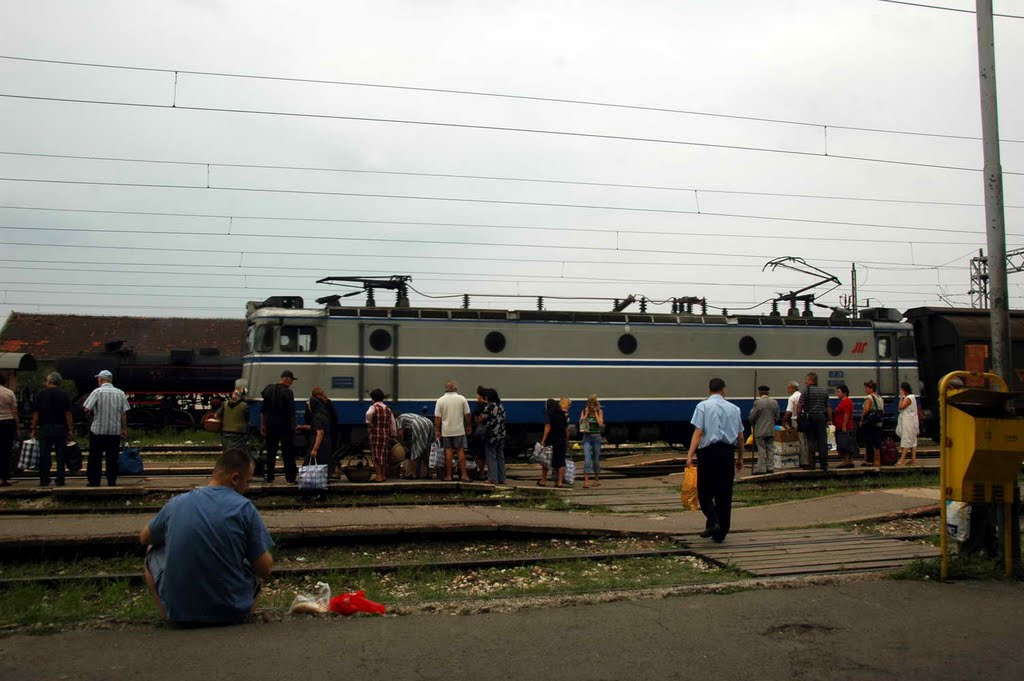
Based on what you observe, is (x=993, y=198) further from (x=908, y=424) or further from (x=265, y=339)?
(x=265, y=339)

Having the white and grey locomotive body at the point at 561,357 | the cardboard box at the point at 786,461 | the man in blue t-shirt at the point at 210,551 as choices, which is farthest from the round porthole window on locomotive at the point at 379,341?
the man in blue t-shirt at the point at 210,551

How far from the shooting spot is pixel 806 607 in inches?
252

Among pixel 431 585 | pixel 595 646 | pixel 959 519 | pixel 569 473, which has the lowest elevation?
pixel 431 585

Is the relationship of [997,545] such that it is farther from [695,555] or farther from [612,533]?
[612,533]

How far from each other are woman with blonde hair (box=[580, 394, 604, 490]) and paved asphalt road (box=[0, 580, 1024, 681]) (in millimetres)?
9055

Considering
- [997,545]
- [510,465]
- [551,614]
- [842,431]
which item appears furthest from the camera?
[510,465]

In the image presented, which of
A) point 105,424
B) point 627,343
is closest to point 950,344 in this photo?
point 627,343

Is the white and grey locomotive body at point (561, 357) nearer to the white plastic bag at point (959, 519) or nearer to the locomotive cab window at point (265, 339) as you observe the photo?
the locomotive cab window at point (265, 339)

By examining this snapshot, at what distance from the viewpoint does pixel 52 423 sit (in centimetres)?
1329

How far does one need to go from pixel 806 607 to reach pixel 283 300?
1488cm

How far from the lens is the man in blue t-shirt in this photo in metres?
5.33

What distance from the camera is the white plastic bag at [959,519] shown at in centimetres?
764

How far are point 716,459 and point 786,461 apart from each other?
8064 mm

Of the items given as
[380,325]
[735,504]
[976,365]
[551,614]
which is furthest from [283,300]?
[976,365]
